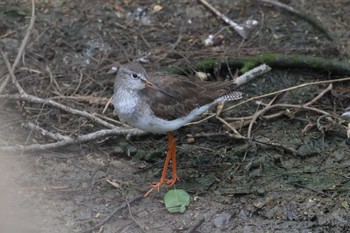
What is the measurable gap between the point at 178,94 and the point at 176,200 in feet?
3.38

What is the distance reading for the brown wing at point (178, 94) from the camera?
653 cm

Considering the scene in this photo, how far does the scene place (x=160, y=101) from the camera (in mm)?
6543

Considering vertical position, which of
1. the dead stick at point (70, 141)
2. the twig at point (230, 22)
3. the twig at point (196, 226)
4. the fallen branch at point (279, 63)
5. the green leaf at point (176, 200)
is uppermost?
the twig at point (230, 22)

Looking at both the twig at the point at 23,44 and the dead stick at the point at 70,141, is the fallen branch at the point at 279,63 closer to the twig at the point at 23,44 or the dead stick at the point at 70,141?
the dead stick at the point at 70,141

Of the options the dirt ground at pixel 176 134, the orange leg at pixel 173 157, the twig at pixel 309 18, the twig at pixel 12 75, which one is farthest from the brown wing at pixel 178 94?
the twig at pixel 309 18

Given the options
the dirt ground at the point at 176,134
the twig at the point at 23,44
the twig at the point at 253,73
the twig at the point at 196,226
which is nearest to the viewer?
the twig at the point at 196,226

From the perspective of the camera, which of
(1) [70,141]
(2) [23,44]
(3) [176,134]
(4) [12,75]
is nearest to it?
(1) [70,141]

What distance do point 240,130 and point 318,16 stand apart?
2363 mm

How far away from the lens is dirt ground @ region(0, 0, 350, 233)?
6359mm

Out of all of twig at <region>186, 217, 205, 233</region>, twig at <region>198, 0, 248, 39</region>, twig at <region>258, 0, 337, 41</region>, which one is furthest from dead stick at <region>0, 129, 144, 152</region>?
twig at <region>258, 0, 337, 41</region>

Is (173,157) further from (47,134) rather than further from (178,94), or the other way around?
(47,134)

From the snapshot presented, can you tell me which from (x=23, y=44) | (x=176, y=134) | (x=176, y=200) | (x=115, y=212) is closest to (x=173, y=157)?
(x=176, y=200)

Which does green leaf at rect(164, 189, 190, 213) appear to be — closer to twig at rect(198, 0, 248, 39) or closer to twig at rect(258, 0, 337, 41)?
twig at rect(198, 0, 248, 39)

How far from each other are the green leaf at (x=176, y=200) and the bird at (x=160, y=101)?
22cm
